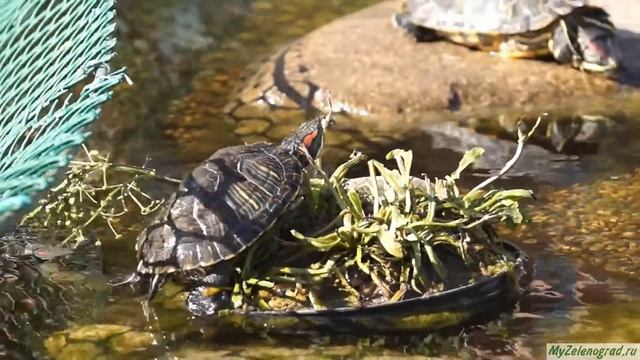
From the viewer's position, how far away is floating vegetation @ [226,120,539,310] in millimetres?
3822

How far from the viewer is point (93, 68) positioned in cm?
315

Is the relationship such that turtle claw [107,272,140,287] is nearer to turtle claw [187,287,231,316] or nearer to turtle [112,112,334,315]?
turtle [112,112,334,315]

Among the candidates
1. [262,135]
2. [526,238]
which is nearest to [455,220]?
[526,238]

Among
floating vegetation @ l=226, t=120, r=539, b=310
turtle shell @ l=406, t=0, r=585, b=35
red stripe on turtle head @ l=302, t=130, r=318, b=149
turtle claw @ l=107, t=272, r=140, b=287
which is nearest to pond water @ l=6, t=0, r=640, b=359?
turtle claw @ l=107, t=272, r=140, b=287

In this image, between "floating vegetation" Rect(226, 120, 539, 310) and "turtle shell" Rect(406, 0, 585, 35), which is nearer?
"floating vegetation" Rect(226, 120, 539, 310)

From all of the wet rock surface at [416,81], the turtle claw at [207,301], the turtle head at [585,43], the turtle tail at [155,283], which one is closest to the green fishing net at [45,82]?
the turtle tail at [155,283]

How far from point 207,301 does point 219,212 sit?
0.33m

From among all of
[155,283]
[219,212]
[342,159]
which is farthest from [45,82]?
[342,159]

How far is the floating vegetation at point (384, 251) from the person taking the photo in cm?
382

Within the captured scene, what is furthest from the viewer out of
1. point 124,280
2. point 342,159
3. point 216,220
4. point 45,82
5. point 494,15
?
point 494,15

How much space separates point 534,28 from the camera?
681 centimetres

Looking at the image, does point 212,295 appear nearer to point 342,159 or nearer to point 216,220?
point 216,220

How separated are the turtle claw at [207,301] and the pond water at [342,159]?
5 cm

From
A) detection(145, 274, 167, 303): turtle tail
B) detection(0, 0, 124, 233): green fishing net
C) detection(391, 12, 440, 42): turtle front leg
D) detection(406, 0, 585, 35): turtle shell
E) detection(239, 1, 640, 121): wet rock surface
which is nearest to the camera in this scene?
detection(0, 0, 124, 233): green fishing net
